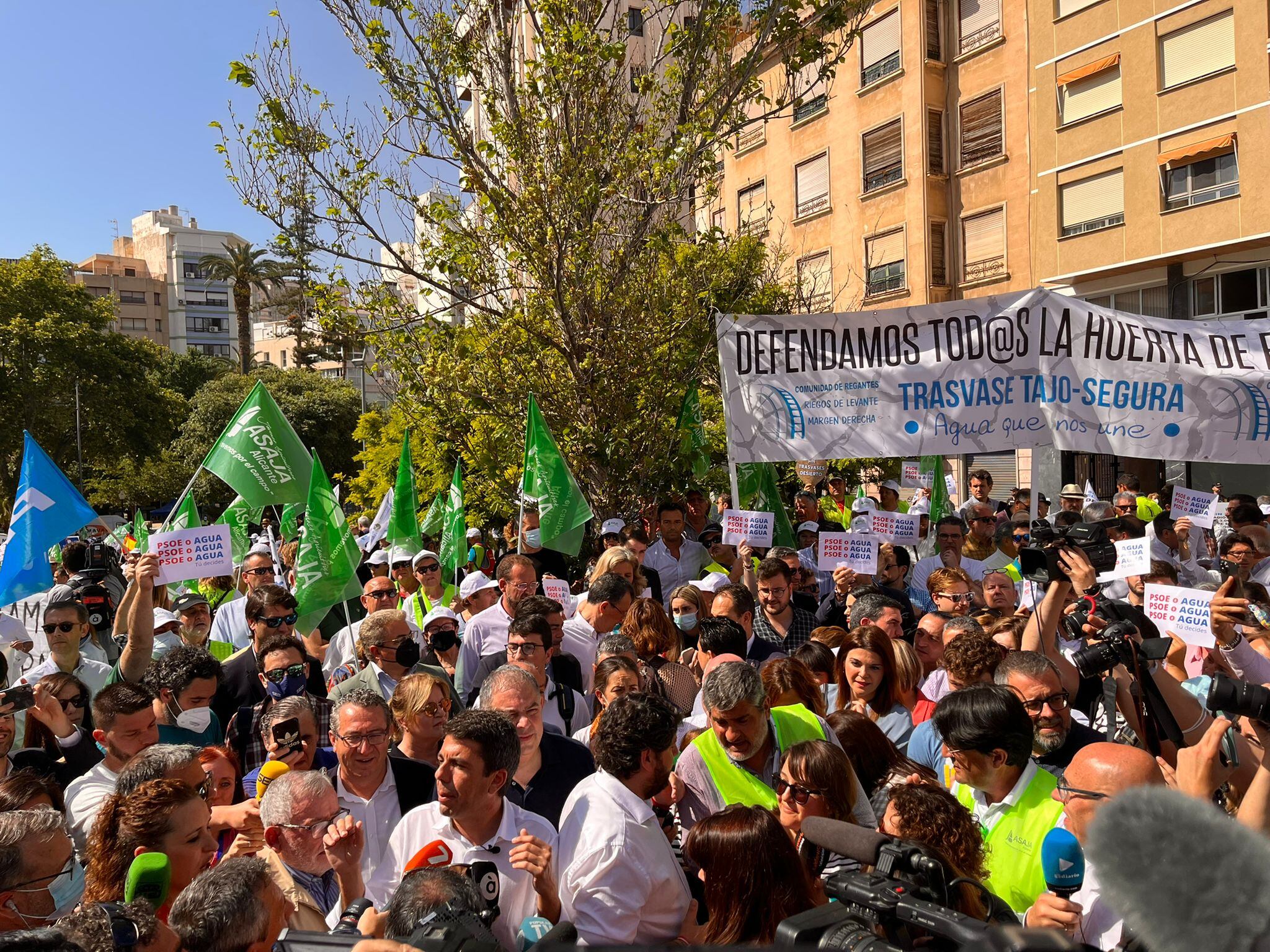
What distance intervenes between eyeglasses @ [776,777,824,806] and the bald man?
71cm

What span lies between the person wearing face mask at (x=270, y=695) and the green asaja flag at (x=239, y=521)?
12.6 feet

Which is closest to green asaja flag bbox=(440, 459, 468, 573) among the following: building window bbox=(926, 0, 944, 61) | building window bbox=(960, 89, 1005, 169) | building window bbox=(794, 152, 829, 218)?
building window bbox=(960, 89, 1005, 169)

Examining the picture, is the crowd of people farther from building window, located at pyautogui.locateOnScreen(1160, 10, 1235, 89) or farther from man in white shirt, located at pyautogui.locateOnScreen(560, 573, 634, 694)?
building window, located at pyautogui.locateOnScreen(1160, 10, 1235, 89)

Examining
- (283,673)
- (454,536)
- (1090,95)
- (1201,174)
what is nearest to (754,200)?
(1090,95)

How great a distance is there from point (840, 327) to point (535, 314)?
3.71m

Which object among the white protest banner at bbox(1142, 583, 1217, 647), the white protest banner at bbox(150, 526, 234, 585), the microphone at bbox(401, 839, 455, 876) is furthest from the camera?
the white protest banner at bbox(150, 526, 234, 585)

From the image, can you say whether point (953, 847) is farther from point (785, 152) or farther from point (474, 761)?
point (785, 152)

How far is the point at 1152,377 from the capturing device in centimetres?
825

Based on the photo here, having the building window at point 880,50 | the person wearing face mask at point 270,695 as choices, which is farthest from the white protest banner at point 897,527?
the building window at point 880,50

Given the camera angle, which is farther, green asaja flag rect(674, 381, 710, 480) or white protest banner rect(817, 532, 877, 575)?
green asaja flag rect(674, 381, 710, 480)

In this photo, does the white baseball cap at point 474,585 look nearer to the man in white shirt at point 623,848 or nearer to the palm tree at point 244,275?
the man in white shirt at point 623,848

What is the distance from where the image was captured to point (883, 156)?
29047mm

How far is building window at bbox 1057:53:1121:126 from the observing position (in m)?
23.2

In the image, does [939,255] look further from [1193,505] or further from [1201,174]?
[1193,505]
